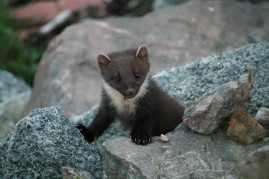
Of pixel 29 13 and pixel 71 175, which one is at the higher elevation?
pixel 71 175

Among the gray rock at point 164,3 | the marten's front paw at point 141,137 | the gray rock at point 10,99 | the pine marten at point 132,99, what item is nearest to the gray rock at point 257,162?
the marten's front paw at point 141,137

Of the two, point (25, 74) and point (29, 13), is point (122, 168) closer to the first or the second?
point (25, 74)

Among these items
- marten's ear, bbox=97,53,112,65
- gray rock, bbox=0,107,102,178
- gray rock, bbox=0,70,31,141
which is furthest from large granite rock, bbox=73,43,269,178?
gray rock, bbox=0,70,31,141

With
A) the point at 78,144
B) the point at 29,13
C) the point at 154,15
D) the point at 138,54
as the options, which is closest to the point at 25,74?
the point at 29,13

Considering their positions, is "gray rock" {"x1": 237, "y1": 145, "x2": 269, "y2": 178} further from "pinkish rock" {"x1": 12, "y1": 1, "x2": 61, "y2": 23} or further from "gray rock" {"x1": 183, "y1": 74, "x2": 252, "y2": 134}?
"pinkish rock" {"x1": 12, "y1": 1, "x2": 61, "y2": 23}

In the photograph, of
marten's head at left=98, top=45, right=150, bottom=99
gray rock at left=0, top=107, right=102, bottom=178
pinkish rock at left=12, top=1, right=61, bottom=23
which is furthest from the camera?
pinkish rock at left=12, top=1, right=61, bottom=23

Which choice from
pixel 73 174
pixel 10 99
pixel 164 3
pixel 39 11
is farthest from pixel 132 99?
pixel 39 11

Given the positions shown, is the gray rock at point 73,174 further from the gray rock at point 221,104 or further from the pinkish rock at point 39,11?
the pinkish rock at point 39,11
